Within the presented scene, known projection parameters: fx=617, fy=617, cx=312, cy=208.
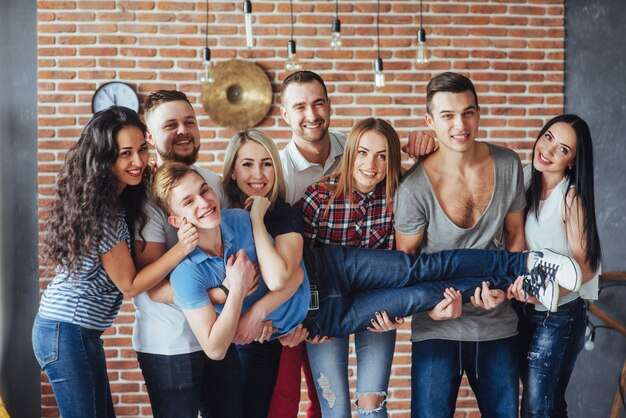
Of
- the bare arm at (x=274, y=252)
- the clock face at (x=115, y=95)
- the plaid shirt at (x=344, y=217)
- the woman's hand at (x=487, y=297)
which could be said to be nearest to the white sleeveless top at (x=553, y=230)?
the woman's hand at (x=487, y=297)

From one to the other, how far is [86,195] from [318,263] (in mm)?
789

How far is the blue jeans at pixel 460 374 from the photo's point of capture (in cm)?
220

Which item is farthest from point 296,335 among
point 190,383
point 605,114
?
point 605,114

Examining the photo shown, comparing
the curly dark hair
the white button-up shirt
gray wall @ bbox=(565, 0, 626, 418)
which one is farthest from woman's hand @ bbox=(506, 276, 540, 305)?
gray wall @ bbox=(565, 0, 626, 418)

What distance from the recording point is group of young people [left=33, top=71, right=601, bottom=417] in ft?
6.21

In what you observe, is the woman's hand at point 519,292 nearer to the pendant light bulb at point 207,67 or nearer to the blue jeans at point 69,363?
the blue jeans at point 69,363

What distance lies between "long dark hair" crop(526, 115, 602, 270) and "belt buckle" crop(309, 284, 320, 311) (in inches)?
34.1

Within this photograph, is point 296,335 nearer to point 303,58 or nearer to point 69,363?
point 69,363

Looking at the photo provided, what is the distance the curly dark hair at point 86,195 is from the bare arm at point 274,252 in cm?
43

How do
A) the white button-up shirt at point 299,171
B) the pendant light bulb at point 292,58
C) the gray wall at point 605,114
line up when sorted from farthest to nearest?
the gray wall at point 605,114, the pendant light bulb at point 292,58, the white button-up shirt at point 299,171

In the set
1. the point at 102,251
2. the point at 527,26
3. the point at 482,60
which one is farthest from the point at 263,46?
the point at 102,251

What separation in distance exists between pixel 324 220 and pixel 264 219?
244 millimetres

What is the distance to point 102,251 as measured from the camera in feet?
6.08

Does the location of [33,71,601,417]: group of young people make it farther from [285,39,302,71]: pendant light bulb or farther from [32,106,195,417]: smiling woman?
[285,39,302,71]: pendant light bulb
